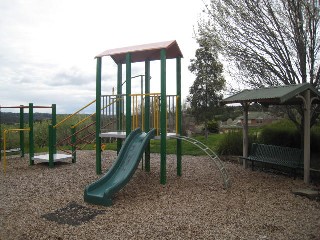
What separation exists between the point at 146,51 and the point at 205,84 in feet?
36.8

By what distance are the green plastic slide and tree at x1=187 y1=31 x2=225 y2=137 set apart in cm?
1156

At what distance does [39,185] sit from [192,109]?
13131mm

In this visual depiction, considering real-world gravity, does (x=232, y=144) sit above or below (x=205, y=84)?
below

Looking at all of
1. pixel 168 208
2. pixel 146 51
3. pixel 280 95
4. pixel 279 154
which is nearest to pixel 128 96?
pixel 146 51

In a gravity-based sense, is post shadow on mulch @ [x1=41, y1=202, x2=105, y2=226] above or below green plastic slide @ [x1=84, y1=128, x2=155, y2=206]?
below

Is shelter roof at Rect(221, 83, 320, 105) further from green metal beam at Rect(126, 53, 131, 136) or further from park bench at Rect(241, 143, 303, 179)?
green metal beam at Rect(126, 53, 131, 136)

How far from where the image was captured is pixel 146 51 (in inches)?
304

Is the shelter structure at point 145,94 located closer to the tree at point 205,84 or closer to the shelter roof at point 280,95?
the shelter roof at point 280,95

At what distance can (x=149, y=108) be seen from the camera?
770cm

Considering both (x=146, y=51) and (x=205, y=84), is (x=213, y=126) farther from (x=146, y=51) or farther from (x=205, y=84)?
(x=146, y=51)

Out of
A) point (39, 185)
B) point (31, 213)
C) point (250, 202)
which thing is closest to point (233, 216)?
point (250, 202)

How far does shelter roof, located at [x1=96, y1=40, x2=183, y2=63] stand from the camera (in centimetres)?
716

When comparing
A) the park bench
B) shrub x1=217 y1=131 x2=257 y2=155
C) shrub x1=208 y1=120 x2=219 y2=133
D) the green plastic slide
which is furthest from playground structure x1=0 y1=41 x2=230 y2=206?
shrub x1=208 y1=120 x2=219 y2=133

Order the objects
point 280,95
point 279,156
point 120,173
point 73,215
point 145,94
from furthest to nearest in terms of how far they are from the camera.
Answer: point 279,156
point 145,94
point 280,95
point 120,173
point 73,215
